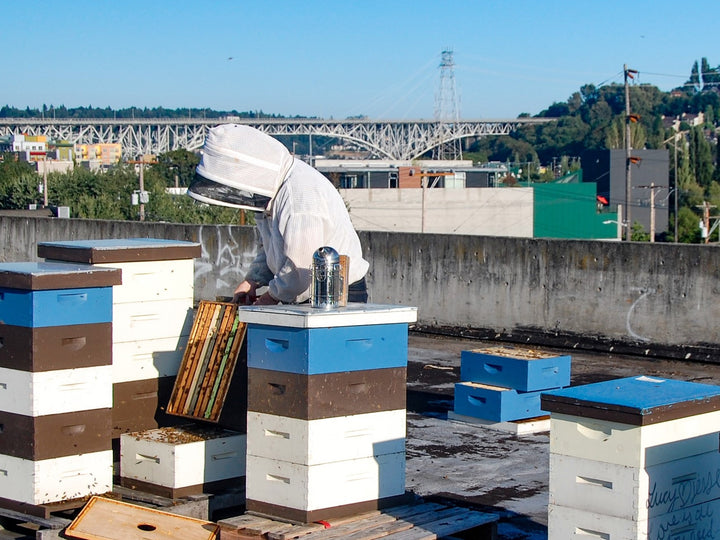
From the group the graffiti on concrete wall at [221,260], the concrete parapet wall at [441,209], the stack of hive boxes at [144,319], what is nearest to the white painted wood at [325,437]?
the stack of hive boxes at [144,319]

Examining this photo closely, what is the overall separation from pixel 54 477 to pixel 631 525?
3.40 metres

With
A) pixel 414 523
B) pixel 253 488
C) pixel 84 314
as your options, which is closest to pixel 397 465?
pixel 414 523

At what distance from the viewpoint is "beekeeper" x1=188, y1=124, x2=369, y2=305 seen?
6.20 m

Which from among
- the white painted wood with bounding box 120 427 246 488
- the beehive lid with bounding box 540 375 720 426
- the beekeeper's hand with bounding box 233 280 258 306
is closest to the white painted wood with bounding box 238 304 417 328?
the white painted wood with bounding box 120 427 246 488

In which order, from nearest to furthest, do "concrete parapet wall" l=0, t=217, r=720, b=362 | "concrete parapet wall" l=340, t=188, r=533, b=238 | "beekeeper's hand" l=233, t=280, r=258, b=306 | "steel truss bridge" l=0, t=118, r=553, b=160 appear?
"beekeeper's hand" l=233, t=280, r=258, b=306, "concrete parapet wall" l=0, t=217, r=720, b=362, "concrete parapet wall" l=340, t=188, r=533, b=238, "steel truss bridge" l=0, t=118, r=553, b=160

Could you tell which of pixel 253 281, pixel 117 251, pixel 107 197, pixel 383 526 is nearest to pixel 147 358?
pixel 117 251

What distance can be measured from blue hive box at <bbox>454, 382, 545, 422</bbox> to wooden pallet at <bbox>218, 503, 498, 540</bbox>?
12.1 feet

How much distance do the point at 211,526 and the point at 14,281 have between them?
186 centimetres

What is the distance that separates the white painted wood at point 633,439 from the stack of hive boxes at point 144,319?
3.20 meters

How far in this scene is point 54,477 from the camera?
6.04 m

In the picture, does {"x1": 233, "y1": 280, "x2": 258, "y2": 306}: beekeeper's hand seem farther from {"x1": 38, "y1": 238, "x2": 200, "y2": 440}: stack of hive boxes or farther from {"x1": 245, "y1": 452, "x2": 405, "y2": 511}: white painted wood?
{"x1": 245, "y1": 452, "x2": 405, "y2": 511}: white painted wood

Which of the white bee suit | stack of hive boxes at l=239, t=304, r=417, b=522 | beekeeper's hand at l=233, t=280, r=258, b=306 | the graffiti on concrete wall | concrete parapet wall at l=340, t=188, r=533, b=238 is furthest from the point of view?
concrete parapet wall at l=340, t=188, r=533, b=238

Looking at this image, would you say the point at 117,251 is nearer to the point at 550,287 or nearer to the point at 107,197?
the point at 550,287

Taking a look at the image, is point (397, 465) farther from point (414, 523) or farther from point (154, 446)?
point (154, 446)
